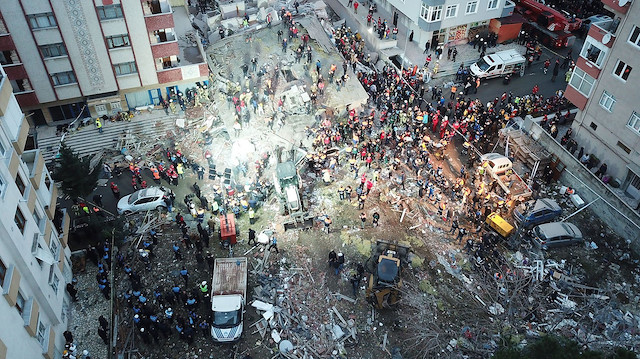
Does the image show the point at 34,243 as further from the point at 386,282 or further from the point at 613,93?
the point at 613,93

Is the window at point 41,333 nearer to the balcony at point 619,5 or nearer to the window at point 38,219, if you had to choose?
the window at point 38,219

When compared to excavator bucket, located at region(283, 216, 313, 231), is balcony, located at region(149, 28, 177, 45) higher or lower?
higher

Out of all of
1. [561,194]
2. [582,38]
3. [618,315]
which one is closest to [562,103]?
[561,194]

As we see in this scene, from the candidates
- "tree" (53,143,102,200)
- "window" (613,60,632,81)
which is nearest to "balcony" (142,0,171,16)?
"tree" (53,143,102,200)

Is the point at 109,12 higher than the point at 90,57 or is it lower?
higher

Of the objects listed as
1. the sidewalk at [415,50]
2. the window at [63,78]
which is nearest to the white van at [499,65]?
the sidewalk at [415,50]

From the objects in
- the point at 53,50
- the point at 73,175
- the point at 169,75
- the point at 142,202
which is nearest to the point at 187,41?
the point at 169,75

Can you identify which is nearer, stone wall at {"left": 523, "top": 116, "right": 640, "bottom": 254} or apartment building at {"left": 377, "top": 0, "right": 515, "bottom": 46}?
stone wall at {"left": 523, "top": 116, "right": 640, "bottom": 254}

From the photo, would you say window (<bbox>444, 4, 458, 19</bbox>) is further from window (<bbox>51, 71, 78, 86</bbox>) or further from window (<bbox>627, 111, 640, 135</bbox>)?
window (<bbox>51, 71, 78, 86</bbox>)
